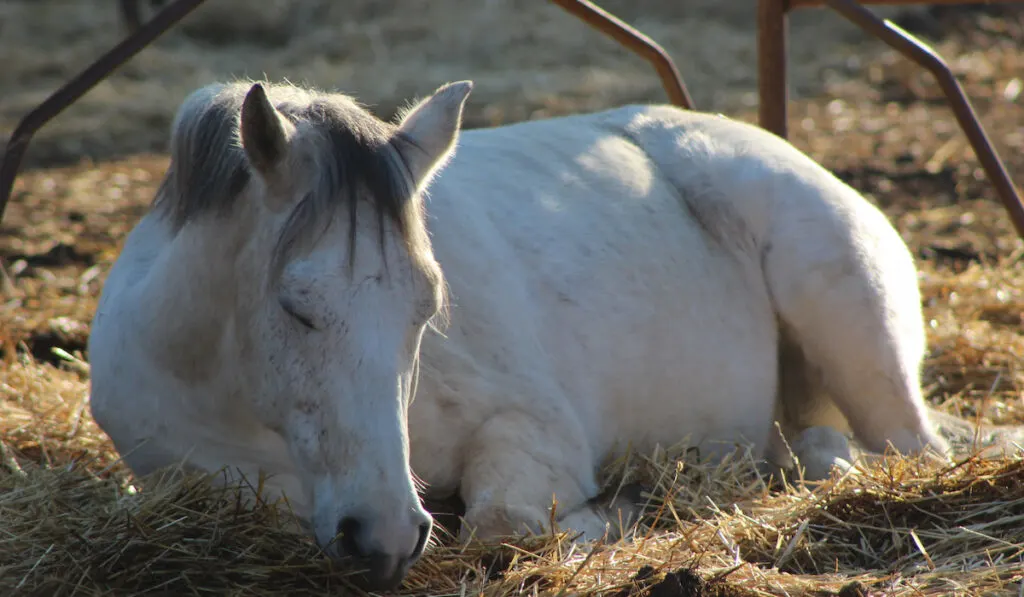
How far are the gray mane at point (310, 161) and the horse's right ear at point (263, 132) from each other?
0.25ft

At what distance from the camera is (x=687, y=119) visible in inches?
154

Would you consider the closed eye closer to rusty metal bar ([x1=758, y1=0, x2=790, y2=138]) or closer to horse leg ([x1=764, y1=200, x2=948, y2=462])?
horse leg ([x1=764, y1=200, x2=948, y2=462])

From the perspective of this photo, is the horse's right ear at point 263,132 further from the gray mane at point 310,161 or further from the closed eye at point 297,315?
the closed eye at point 297,315

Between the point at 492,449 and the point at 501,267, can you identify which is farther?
the point at 501,267

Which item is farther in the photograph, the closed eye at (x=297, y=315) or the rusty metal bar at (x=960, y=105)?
the rusty metal bar at (x=960, y=105)

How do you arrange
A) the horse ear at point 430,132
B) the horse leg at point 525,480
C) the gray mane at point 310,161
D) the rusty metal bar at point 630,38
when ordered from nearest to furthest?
1. the gray mane at point 310,161
2. the horse ear at point 430,132
3. the horse leg at point 525,480
4. the rusty metal bar at point 630,38

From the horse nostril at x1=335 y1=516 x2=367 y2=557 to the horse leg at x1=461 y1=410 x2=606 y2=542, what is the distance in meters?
0.61

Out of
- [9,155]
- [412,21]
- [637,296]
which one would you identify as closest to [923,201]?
[637,296]

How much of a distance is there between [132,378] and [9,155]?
933 millimetres

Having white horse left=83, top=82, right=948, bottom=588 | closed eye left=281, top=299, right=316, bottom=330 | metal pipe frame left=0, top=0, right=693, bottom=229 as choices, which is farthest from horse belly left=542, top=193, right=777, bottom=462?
metal pipe frame left=0, top=0, right=693, bottom=229

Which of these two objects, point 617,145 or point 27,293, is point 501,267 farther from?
point 27,293

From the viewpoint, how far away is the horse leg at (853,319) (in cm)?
345

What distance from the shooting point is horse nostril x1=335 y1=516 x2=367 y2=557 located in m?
2.08

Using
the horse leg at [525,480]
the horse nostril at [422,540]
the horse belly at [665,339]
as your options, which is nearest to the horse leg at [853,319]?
the horse belly at [665,339]
